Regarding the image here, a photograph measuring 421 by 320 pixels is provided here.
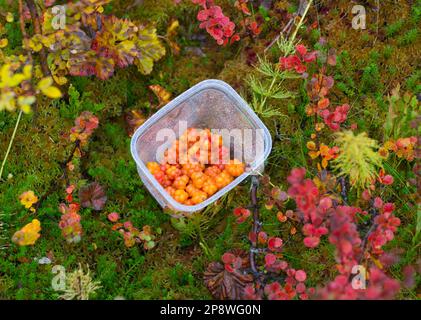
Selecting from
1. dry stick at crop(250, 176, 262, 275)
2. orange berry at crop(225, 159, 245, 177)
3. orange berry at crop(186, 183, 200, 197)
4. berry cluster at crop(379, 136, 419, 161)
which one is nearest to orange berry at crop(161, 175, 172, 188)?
orange berry at crop(186, 183, 200, 197)

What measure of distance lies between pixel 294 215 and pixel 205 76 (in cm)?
112

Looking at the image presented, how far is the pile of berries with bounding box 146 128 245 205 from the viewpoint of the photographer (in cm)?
303

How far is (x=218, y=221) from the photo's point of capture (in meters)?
3.18

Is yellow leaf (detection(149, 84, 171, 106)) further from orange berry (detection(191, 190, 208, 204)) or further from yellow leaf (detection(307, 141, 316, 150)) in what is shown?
yellow leaf (detection(307, 141, 316, 150))

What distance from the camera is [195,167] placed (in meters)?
3.12

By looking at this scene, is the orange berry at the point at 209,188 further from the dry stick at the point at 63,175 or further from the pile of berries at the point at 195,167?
the dry stick at the point at 63,175

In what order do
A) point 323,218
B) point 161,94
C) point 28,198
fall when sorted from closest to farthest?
point 323,218, point 28,198, point 161,94

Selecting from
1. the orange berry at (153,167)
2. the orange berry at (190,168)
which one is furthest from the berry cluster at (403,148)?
the orange berry at (153,167)

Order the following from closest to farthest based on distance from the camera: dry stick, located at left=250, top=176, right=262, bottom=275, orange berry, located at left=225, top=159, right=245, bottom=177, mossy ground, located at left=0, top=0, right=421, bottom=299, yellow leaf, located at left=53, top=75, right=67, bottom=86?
dry stick, located at left=250, top=176, right=262, bottom=275 → mossy ground, located at left=0, top=0, right=421, bottom=299 → orange berry, located at left=225, top=159, right=245, bottom=177 → yellow leaf, located at left=53, top=75, right=67, bottom=86

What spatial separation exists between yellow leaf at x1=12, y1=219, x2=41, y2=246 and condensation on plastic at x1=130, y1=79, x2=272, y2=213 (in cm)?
64

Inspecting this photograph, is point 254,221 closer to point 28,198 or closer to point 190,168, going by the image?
point 190,168

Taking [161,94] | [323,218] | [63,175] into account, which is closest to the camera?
[323,218]

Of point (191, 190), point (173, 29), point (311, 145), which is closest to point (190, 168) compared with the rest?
point (191, 190)

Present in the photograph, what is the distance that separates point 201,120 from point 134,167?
20.7 inches
